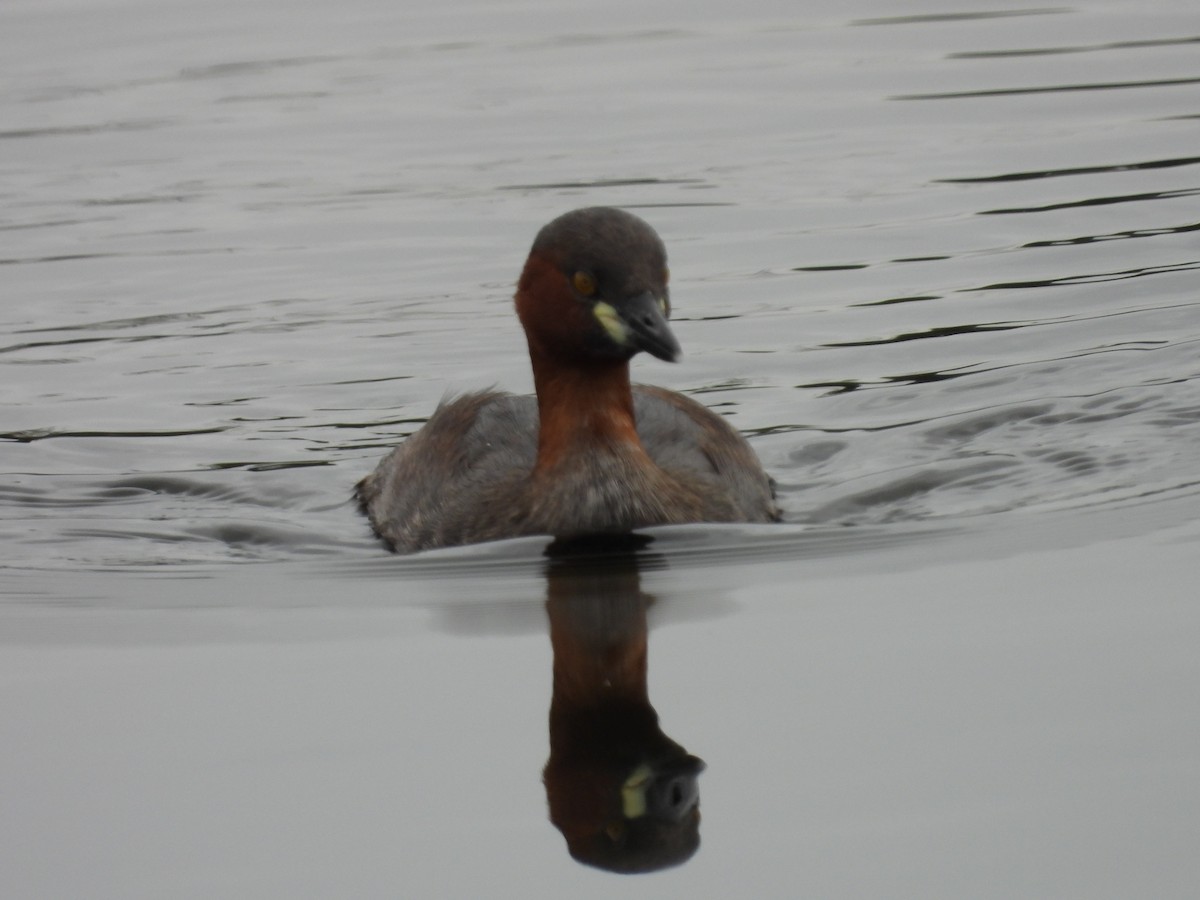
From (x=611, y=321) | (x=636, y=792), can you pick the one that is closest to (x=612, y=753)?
(x=636, y=792)

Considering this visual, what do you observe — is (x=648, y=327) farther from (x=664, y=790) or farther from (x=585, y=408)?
(x=664, y=790)

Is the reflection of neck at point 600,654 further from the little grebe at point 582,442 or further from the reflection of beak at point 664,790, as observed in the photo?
the little grebe at point 582,442

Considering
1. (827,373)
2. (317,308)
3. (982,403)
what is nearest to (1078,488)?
(982,403)

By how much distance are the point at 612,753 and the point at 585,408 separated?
107 inches

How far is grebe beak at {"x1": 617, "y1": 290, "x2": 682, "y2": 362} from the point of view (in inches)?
305

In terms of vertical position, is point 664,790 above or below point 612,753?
below

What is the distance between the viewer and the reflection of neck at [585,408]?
8344mm

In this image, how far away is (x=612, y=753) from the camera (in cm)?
581

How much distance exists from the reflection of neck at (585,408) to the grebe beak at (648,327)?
416mm

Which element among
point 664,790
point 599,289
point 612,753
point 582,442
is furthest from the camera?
point 582,442

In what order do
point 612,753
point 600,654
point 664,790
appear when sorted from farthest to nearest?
1. point 600,654
2. point 612,753
3. point 664,790

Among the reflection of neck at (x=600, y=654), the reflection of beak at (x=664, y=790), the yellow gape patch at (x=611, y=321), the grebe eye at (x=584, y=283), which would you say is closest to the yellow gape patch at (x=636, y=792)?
the reflection of beak at (x=664, y=790)

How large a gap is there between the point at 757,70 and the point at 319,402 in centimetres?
959

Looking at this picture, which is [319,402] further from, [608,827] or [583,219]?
[608,827]
